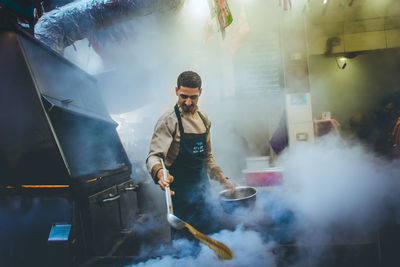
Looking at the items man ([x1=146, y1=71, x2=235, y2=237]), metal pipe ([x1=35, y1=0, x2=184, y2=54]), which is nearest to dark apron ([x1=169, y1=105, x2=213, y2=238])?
man ([x1=146, y1=71, x2=235, y2=237])

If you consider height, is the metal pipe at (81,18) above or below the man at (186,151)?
above

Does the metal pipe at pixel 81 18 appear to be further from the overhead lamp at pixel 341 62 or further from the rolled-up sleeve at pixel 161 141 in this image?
the overhead lamp at pixel 341 62

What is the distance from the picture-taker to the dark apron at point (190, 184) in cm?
214

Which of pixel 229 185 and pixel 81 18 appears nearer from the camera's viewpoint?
pixel 229 185

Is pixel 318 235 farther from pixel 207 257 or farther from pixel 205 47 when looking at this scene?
pixel 205 47

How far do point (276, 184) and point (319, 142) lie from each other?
2201 millimetres

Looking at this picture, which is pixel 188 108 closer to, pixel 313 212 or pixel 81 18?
pixel 313 212

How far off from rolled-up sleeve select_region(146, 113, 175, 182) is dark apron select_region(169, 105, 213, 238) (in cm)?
12

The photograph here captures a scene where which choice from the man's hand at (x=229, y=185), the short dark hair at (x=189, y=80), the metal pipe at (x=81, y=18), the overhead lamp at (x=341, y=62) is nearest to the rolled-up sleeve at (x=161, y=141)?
the short dark hair at (x=189, y=80)

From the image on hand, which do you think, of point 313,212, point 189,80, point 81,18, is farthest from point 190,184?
point 81,18

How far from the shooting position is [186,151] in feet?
7.17

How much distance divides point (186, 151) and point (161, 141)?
0.30 m

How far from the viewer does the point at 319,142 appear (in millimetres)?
4387

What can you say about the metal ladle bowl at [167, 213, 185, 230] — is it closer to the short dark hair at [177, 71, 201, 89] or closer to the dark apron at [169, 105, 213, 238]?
the dark apron at [169, 105, 213, 238]
